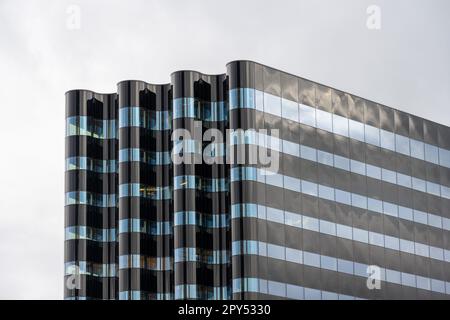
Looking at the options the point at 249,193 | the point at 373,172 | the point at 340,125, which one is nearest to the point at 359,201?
the point at 373,172

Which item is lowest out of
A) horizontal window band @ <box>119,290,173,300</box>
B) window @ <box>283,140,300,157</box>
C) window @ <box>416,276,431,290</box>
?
horizontal window band @ <box>119,290,173,300</box>

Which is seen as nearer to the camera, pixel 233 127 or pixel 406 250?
pixel 233 127

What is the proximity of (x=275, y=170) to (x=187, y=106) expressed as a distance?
13263 mm

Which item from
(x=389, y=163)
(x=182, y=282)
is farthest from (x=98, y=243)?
Result: (x=389, y=163)

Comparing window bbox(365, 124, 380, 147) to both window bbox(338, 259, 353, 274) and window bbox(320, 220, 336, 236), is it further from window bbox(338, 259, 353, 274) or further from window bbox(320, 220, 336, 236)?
window bbox(338, 259, 353, 274)

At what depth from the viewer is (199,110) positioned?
12875cm

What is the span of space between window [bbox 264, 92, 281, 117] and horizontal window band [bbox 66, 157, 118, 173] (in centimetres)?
2149

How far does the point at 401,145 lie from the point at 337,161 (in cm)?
1169

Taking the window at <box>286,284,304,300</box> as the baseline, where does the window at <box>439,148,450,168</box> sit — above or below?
above

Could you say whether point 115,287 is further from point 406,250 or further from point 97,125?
point 406,250

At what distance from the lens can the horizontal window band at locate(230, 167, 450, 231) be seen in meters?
121

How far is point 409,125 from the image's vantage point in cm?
13900

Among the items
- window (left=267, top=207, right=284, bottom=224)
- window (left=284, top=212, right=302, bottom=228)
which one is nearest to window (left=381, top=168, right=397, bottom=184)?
window (left=284, top=212, right=302, bottom=228)
